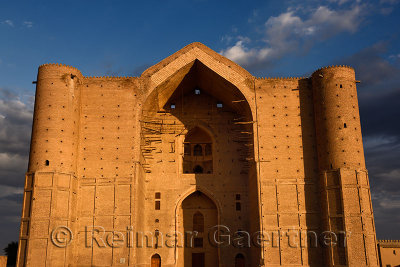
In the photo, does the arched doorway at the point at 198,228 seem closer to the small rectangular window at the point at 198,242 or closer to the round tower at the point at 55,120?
the small rectangular window at the point at 198,242

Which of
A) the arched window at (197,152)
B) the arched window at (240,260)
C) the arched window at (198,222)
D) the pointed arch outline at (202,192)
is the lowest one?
the arched window at (240,260)

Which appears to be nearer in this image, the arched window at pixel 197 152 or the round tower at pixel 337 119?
the round tower at pixel 337 119

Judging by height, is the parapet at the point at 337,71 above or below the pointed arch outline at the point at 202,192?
above

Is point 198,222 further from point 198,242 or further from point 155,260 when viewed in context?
point 155,260

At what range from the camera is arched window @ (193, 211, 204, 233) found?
105 feet

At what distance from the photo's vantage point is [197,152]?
3412 cm

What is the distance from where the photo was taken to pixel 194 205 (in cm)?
3250

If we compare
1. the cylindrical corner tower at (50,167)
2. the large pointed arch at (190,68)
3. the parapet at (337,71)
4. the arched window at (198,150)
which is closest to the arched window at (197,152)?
the arched window at (198,150)

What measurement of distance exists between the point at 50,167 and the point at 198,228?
11795mm

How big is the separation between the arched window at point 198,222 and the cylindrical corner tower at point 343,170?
30.8ft

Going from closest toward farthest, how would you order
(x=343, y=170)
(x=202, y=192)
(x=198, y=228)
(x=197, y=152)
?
(x=343, y=170) → (x=202, y=192) → (x=198, y=228) → (x=197, y=152)

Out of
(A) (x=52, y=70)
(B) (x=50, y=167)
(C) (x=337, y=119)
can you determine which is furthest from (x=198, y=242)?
(A) (x=52, y=70)

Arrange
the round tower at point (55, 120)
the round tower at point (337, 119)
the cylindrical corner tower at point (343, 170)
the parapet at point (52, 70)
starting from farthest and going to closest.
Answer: the parapet at point (52, 70) → the round tower at point (337, 119) → the round tower at point (55, 120) → the cylindrical corner tower at point (343, 170)

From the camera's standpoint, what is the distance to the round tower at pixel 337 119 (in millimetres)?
26781
